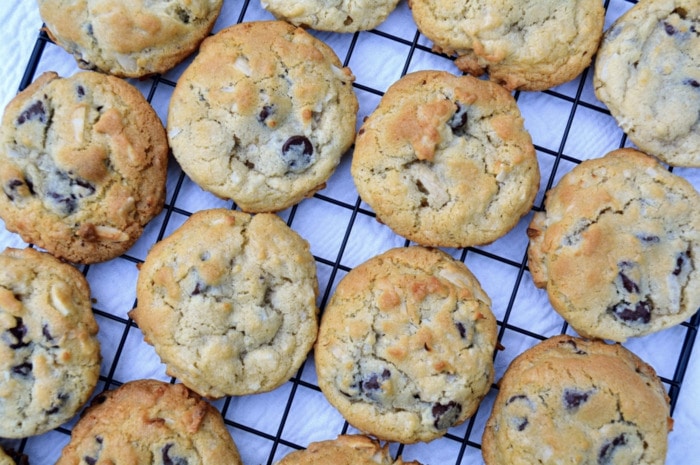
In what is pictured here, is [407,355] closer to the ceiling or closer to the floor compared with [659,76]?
closer to the floor

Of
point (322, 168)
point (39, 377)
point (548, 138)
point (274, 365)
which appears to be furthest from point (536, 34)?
point (39, 377)

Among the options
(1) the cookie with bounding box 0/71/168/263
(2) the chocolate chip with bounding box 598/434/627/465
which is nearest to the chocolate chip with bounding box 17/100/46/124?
(1) the cookie with bounding box 0/71/168/263

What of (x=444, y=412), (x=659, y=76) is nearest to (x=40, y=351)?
(x=444, y=412)

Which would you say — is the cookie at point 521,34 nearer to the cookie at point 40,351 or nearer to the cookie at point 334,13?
the cookie at point 334,13

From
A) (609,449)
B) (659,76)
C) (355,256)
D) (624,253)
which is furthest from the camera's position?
(355,256)

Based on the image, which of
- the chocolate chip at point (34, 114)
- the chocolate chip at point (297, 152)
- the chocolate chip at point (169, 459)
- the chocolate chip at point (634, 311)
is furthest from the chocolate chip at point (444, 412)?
the chocolate chip at point (34, 114)

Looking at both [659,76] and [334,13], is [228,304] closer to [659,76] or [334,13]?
[334,13]
